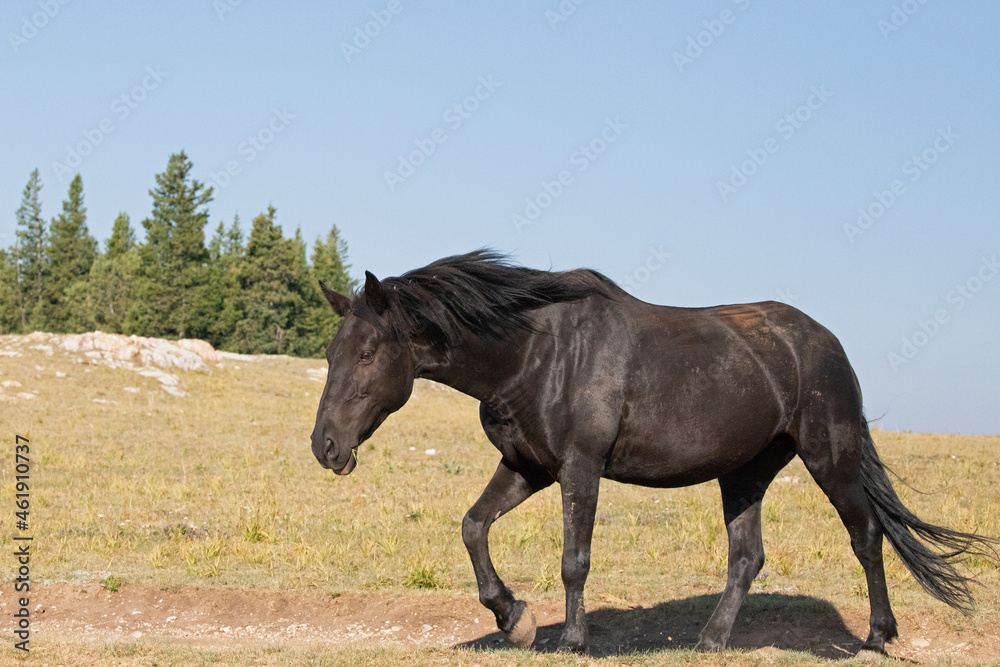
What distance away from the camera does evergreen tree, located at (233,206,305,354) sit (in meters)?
62.1

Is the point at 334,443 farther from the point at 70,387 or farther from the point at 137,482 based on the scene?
the point at 70,387

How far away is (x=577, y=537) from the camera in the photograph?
19.0 feet

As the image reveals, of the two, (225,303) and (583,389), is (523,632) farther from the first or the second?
(225,303)

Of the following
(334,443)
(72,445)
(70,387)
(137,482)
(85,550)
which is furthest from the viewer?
(70,387)

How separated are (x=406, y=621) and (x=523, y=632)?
238cm

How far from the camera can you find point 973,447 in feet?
72.6

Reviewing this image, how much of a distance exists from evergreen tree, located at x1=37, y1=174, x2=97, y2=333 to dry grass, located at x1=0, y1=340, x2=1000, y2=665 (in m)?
49.5

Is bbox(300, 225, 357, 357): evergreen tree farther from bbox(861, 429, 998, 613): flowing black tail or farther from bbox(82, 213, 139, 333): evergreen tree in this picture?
bbox(861, 429, 998, 613): flowing black tail

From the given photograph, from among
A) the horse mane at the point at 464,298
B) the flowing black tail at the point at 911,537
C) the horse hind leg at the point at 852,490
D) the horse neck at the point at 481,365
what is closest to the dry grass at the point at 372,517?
the flowing black tail at the point at 911,537

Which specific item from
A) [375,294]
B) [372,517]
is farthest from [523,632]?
[372,517]

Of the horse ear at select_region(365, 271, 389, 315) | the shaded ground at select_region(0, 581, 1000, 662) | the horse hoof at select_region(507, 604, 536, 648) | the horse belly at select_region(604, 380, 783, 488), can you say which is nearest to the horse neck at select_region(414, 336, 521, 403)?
the horse ear at select_region(365, 271, 389, 315)

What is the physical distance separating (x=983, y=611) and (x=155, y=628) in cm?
751

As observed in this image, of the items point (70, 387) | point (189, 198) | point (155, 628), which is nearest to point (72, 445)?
point (70, 387)

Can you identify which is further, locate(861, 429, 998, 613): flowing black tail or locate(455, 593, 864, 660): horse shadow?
locate(455, 593, 864, 660): horse shadow
